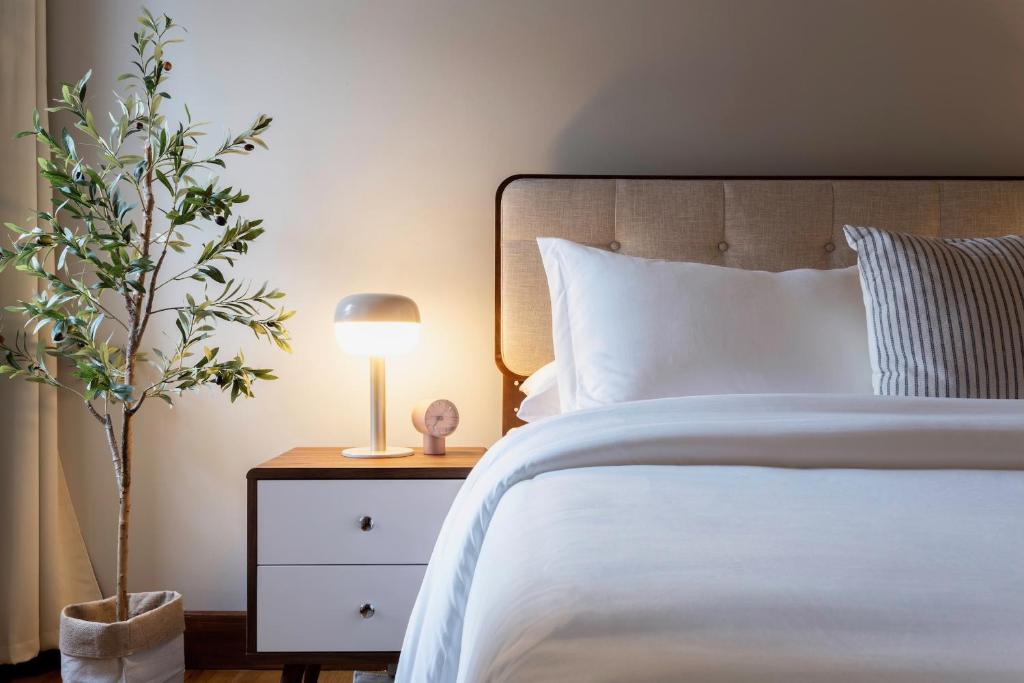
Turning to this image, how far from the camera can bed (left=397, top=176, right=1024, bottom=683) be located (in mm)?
601

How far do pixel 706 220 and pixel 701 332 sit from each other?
0.58 metres

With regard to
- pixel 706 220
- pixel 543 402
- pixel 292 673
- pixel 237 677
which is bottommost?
pixel 237 677

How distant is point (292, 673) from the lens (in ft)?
6.51

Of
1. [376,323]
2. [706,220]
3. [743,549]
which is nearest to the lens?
[743,549]

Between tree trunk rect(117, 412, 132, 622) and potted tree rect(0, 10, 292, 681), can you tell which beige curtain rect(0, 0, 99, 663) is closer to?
potted tree rect(0, 10, 292, 681)

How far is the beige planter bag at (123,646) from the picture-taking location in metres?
1.86

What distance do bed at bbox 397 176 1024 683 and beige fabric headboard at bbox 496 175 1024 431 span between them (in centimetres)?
81

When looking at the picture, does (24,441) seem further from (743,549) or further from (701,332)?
(743,549)

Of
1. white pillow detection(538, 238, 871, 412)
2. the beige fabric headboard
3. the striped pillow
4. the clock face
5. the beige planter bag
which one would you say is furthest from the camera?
the beige fabric headboard

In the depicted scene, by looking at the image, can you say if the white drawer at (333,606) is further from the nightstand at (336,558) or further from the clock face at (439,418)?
the clock face at (439,418)

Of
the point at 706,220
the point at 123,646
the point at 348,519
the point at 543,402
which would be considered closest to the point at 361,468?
the point at 348,519

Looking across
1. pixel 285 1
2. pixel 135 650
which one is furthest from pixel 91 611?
pixel 285 1

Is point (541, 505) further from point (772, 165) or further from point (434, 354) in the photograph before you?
point (772, 165)

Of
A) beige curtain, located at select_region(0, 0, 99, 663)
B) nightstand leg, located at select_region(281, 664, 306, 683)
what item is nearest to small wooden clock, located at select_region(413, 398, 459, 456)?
nightstand leg, located at select_region(281, 664, 306, 683)
